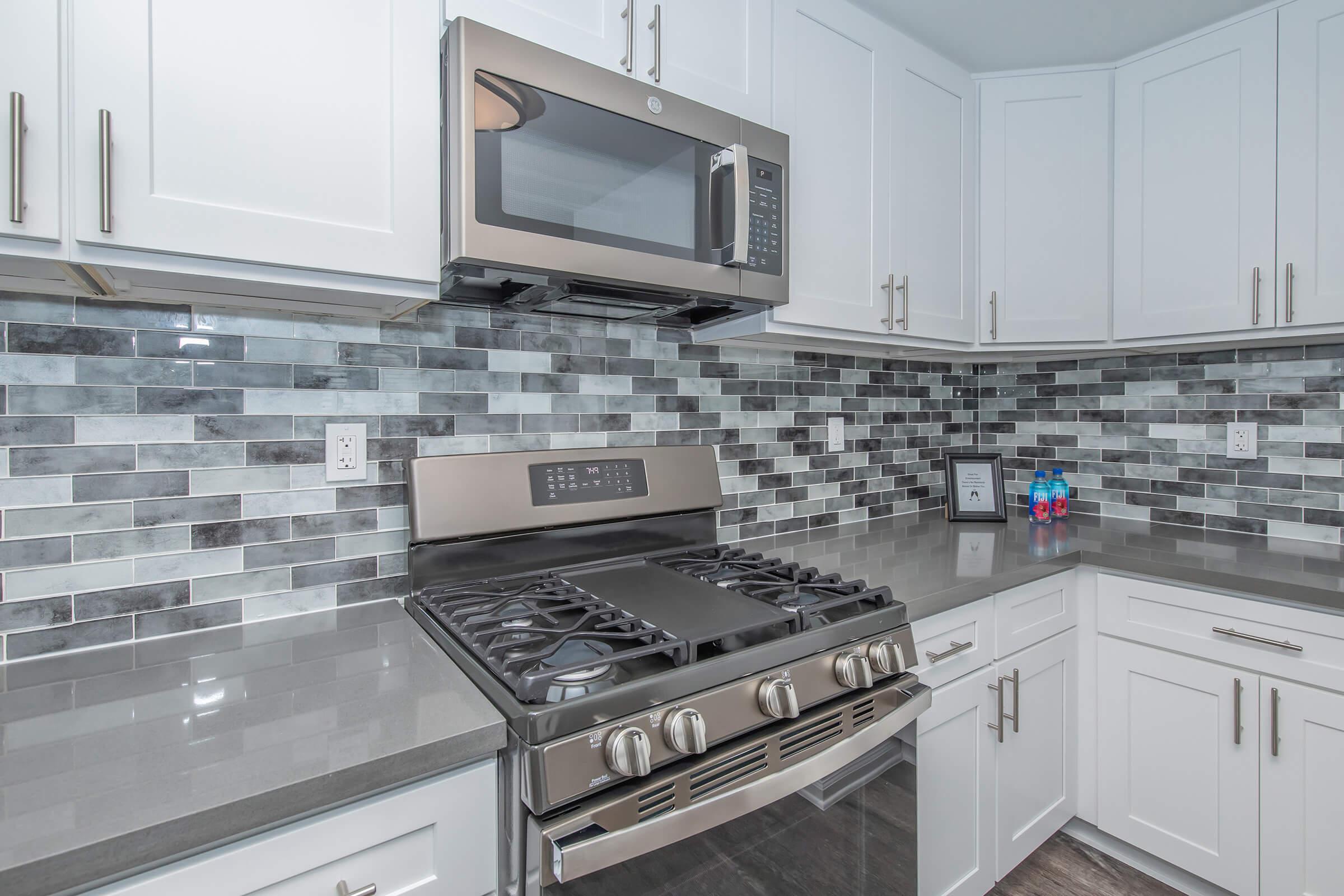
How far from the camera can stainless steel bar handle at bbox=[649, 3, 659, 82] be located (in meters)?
1.29

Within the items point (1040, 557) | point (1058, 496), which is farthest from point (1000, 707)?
point (1058, 496)

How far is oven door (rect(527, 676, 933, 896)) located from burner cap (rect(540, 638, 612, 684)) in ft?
0.50

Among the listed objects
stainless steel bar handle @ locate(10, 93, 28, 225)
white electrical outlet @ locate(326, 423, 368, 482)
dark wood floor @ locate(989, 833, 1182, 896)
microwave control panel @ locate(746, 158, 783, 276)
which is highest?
microwave control panel @ locate(746, 158, 783, 276)

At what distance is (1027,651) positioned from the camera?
1700 millimetres

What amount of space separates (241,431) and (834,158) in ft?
5.00

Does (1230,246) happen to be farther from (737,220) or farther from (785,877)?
(785,877)

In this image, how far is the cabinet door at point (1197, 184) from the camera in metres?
1.77

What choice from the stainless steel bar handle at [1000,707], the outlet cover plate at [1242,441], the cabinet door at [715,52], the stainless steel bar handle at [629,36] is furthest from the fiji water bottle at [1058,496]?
the stainless steel bar handle at [629,36]

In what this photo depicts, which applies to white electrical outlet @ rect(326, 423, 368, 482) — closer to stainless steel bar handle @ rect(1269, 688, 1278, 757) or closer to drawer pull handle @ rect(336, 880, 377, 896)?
drawer pull handle @ rect(336, 880, 377, 896)

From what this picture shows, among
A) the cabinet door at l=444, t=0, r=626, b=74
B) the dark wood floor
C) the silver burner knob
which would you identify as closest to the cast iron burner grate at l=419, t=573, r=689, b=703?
the silver burner knob

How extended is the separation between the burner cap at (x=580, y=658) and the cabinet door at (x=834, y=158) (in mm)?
906

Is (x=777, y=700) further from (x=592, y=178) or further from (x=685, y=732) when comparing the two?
(x=592, y=178)

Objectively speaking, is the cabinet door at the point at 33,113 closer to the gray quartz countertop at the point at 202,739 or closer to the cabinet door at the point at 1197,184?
the gray quartz countertop at the point at 202,739

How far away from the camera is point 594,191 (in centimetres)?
121
